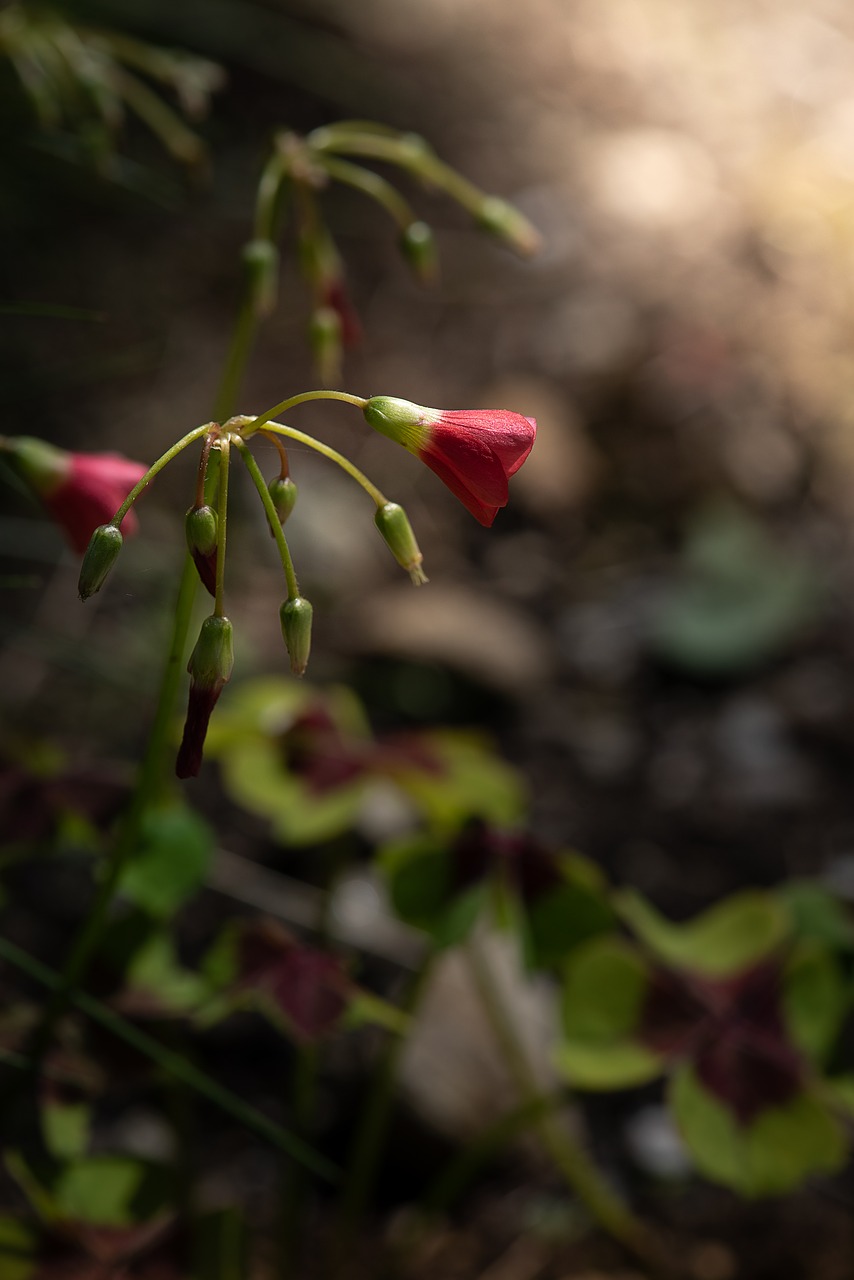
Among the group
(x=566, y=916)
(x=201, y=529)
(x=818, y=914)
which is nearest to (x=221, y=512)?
(x=201, y=529)

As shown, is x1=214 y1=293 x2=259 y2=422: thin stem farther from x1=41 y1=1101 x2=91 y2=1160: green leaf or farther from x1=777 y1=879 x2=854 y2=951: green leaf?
x1=777 y1=879 x2=854 y2=951: green leaf

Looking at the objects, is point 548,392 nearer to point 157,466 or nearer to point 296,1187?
point 296,1187

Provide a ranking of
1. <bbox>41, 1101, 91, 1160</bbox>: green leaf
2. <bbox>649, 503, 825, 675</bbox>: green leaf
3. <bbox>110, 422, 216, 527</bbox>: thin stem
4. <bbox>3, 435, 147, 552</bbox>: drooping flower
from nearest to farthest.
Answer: <bbox>110, 422, 216, 527</bbox>: thin stem < <bbox>3, 435, 147, 552</bbox>: drooping flower < <bbox>41, 1101, 91, 1160</bbox>: green leaf < <bbox>649, 503, 825, 675</bbox>: green leaf

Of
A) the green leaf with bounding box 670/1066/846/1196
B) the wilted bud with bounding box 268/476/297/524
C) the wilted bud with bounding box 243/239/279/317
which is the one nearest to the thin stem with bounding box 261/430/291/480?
the wilted bud with bounding box 268/476/297/524

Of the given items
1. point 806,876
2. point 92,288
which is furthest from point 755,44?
point 806,876

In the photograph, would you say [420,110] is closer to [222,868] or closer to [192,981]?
[222,868]

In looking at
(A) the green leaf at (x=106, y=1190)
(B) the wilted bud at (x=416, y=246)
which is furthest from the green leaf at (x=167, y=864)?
(B) the wilted bud at (x=416, y=246)

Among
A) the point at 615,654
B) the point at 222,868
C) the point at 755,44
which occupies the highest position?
the point at 755,44
